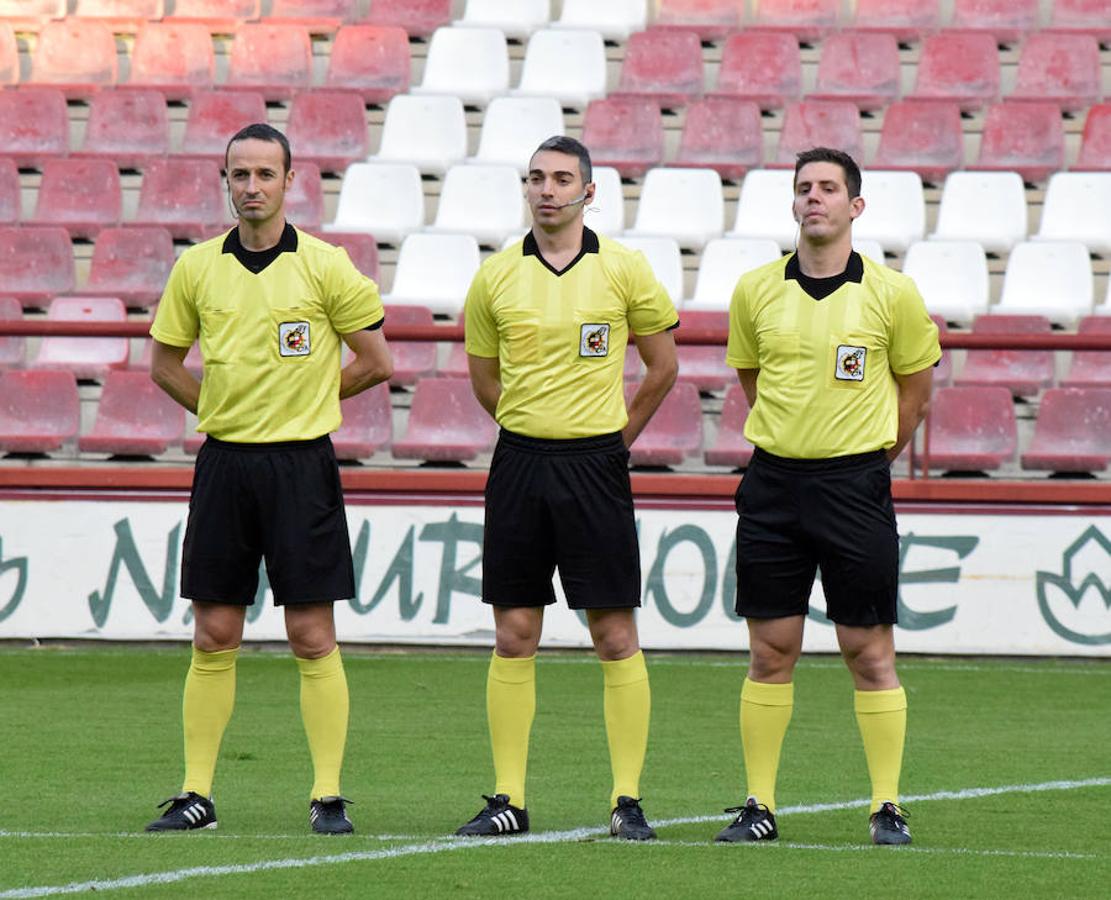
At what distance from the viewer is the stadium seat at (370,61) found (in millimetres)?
15562

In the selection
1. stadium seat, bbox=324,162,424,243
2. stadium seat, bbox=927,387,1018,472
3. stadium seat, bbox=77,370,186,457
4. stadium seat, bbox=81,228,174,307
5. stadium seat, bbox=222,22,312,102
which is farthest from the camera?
stadium seat, bbox=222,22,312,102

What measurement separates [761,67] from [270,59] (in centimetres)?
380

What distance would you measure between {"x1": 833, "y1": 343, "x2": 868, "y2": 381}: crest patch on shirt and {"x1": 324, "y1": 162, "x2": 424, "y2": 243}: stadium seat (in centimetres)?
854

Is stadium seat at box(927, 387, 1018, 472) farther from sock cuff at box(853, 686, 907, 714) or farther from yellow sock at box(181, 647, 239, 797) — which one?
yellow sock at box(181, 647, 239, 797)

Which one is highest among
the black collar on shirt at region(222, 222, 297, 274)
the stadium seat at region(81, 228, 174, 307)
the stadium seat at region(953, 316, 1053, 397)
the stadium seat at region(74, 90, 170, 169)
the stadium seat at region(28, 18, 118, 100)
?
the stadium seat at region(28, 18, 118, 100)

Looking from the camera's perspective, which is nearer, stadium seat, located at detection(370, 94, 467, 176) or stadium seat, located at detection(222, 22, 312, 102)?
stadium seat, located at detection(370, 94, 467, 176)

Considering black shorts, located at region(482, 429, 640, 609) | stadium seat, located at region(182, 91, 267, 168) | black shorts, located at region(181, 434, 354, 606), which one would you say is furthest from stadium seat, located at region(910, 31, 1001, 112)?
black shorts, located at region(181, 434, 354, 606)

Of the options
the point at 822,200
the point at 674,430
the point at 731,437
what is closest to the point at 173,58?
the point at 674,430

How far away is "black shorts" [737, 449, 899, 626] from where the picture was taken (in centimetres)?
564

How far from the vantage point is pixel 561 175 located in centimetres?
569

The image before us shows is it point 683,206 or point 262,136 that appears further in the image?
point 683,206

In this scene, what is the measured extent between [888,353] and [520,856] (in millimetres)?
1743

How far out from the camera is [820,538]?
18.5 ft

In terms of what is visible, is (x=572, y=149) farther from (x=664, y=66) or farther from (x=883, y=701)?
(x=664, y=66)
